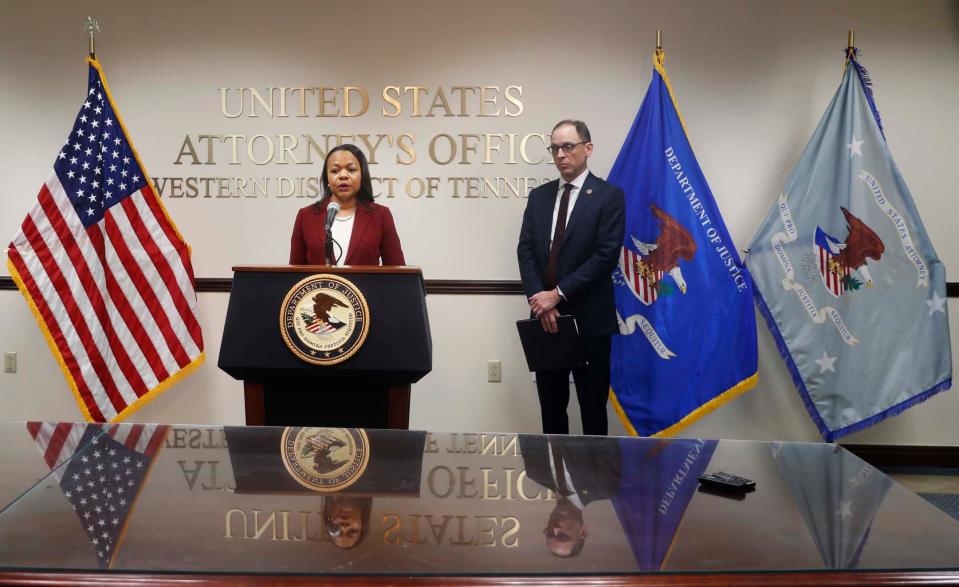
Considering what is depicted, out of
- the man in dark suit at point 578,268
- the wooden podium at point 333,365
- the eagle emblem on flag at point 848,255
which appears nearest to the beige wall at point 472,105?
the eagle emblem on flag at point 848,255

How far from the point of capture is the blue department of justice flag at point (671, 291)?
384 cm

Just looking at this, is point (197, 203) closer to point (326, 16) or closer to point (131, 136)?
point (131, 136)

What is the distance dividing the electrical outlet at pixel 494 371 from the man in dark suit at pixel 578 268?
0.65 metres

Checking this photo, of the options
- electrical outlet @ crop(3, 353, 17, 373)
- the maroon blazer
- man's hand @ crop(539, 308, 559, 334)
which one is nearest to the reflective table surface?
the maroon blazer

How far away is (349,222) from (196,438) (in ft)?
5.92

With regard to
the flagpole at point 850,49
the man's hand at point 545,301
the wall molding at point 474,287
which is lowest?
the man's hand at point 545,301

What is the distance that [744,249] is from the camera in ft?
13.4

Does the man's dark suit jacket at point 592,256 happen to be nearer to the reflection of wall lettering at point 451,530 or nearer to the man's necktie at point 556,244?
the man's necktie at point 556,244

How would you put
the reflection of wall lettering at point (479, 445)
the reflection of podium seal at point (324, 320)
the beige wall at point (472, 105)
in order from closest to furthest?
the reflection of wall lettering at point (479, 445) < the reflection of podium seal at point (324, 320) < the beige wall at point (472, 105)

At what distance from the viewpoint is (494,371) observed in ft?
13.6

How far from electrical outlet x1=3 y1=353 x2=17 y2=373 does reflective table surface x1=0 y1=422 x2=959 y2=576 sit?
3.23 metres

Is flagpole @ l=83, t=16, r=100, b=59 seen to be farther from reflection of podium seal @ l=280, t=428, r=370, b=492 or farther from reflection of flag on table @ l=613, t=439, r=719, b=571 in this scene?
reflection of flag on table @ l=613, t=439, r=719, b=571

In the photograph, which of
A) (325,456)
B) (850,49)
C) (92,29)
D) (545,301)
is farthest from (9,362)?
(850,49)

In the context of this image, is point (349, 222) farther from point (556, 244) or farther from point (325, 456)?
point (325, 456)
